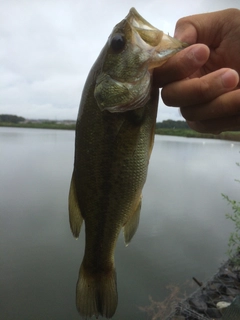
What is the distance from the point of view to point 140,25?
61.4 inches

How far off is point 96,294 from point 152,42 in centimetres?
169

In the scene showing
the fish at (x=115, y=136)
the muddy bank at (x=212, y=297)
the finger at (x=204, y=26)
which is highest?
the finger at (x=204, y=26)

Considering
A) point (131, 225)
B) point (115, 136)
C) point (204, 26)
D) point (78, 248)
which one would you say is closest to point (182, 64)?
point (115, 136)

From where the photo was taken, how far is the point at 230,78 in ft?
4.72

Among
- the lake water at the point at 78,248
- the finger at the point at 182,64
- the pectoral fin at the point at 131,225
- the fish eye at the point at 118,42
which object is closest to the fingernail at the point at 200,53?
the finger at the point at 182,64

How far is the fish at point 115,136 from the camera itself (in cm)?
149

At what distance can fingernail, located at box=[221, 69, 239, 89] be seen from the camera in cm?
142

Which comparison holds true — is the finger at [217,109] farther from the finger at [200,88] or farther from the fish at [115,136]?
the fish at [115,136]

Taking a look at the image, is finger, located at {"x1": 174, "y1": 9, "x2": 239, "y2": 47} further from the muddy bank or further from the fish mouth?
the muddy bank

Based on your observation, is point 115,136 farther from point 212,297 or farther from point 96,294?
point 212,297

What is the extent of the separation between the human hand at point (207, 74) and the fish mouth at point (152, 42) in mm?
57

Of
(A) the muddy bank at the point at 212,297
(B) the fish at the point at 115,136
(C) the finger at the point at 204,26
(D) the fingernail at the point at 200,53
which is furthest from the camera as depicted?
(A) the muddy bank at the point at 212,297

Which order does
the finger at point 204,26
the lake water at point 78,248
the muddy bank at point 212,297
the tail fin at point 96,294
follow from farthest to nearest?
the lake water at point 78,248
the muddy bank at point 212,297
the tail fin at point 96,294
the finger at point 204,26

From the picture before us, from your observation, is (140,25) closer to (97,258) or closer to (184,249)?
(97,258)
